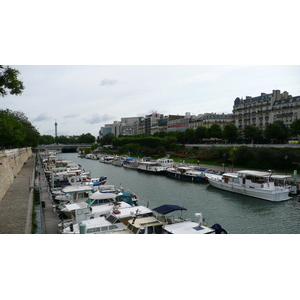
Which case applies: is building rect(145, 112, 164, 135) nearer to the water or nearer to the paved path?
the water

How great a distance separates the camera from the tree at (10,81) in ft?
53.2

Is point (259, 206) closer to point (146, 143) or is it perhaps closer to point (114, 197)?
point (114, 197)

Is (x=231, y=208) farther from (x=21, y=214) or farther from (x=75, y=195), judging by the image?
(x=21, y=214)

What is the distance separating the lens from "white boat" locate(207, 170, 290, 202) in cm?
3005

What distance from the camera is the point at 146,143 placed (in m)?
101

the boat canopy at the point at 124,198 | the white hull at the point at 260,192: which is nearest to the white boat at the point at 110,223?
the boat canopy at the point at 124,198

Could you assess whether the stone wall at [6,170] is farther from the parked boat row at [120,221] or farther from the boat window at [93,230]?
the boat window at [93,230]

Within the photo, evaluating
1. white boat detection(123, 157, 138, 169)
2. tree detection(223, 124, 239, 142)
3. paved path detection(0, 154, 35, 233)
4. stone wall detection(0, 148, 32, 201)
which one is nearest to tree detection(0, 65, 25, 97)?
paved path detection(0, 154, 35, 233)

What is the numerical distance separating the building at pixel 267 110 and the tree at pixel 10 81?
7509cm

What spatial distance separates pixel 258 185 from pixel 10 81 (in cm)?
2659

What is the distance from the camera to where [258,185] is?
31.8 meters

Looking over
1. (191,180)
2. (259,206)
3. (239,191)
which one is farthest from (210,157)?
(259,206)

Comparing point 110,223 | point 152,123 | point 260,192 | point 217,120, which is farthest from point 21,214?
point 152,123
